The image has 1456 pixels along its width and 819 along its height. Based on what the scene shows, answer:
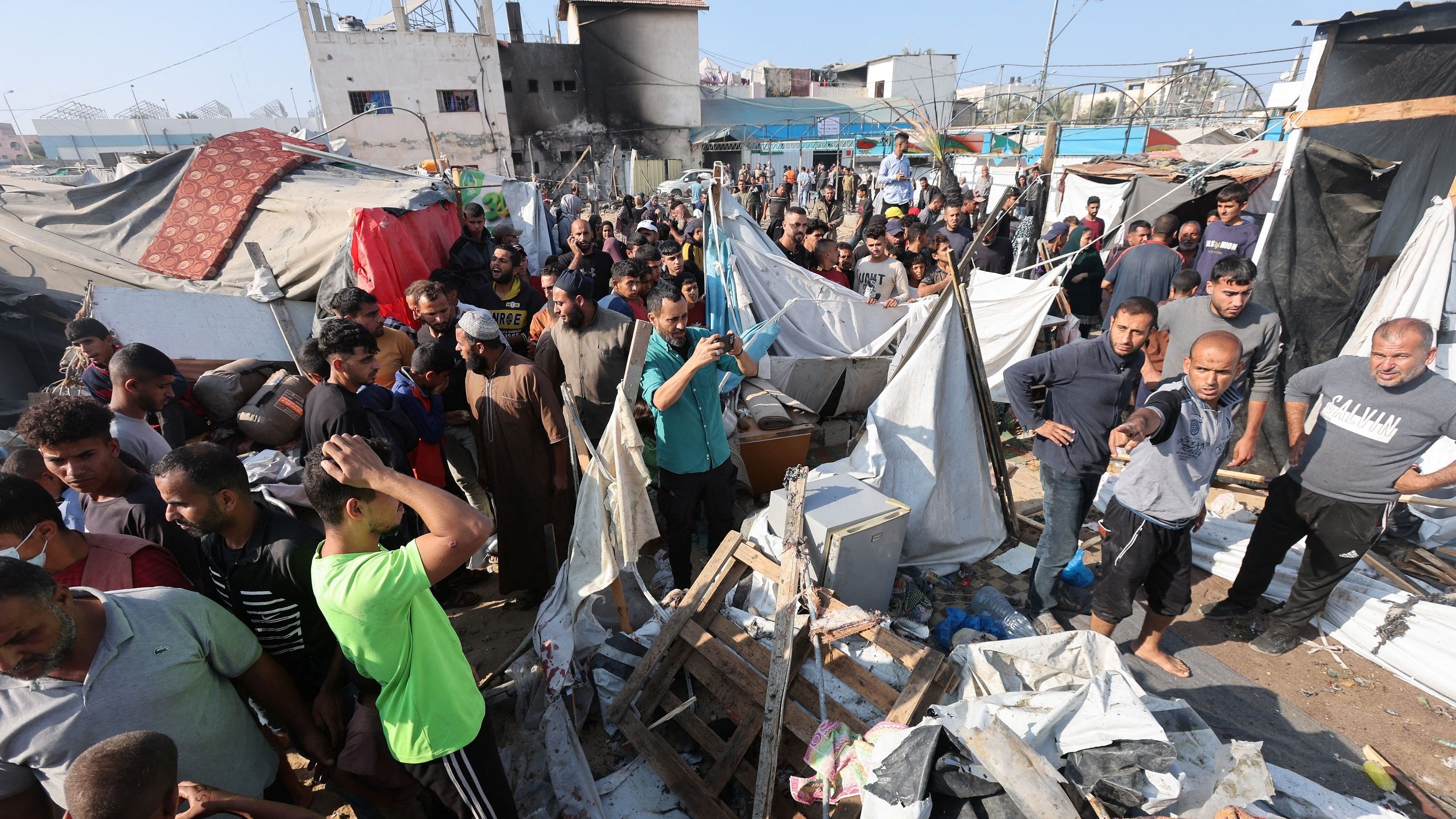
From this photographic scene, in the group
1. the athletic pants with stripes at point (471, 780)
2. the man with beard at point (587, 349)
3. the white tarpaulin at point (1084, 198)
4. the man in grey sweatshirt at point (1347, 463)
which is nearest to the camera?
the athletic pants with stripes at point (471, 780)

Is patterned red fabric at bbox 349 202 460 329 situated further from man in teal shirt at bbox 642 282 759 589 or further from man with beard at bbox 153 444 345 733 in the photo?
man with beard at bbox 153 444 345 733

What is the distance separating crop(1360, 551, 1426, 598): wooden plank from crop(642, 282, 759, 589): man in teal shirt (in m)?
3.84

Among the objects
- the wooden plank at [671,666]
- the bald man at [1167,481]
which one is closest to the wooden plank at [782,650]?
the wooden plank at [671,666]

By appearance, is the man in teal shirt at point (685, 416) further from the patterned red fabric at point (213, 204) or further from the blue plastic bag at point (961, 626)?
the patterned red fabric at point (213, 204)

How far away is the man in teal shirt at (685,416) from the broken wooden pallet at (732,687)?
1.77ft

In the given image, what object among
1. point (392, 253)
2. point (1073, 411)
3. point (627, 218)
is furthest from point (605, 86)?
Answer: point (1073, 411)

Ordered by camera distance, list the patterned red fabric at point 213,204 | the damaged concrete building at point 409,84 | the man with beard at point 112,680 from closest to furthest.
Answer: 1. the man with beard at point 112,680
2. the patterned red fabric at point 213,204
3. the damaged concrete building at point 409,84

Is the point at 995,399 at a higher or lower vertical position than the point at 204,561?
lower

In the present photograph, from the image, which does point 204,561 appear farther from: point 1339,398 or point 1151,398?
point 1339,398

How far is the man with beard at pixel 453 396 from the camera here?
4.05 metres

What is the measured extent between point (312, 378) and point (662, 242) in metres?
3.60

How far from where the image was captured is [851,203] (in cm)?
2158

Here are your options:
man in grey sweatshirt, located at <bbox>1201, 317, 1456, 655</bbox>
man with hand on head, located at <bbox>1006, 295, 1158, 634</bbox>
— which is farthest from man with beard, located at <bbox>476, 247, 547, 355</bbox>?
man in grey sweatshirt, located at <bbox>1201, 317, 1456, 655</bbox>

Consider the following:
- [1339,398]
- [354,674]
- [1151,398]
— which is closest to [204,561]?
[354,674]
